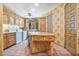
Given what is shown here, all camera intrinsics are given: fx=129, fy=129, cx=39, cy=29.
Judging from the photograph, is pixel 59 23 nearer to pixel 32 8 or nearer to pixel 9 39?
pixel 32 8

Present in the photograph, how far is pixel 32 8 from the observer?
2408 mm

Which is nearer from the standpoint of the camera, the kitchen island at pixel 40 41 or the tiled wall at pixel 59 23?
the tiled wall at pixel 59 23

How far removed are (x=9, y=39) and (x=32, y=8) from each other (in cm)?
73

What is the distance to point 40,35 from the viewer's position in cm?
261

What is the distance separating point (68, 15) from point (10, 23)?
1.12 metres

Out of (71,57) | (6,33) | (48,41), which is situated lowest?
(71,57)

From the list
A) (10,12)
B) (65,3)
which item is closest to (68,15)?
(65,3)

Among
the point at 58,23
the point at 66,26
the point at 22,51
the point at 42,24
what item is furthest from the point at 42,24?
the point at 22,51

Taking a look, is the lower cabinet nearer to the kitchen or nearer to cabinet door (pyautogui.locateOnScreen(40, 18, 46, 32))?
the kitchen

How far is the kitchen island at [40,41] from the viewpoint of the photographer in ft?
8.32

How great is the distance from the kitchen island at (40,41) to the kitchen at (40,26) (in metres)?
0.03

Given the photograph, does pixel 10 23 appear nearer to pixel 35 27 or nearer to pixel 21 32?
pixel 21 32

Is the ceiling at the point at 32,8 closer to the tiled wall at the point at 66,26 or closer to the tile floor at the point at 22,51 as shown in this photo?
the tiled wall at the point at 66,26

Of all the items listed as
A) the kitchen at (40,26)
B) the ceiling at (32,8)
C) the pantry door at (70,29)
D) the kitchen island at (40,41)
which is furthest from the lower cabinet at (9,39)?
the pantry door at (70,29)
